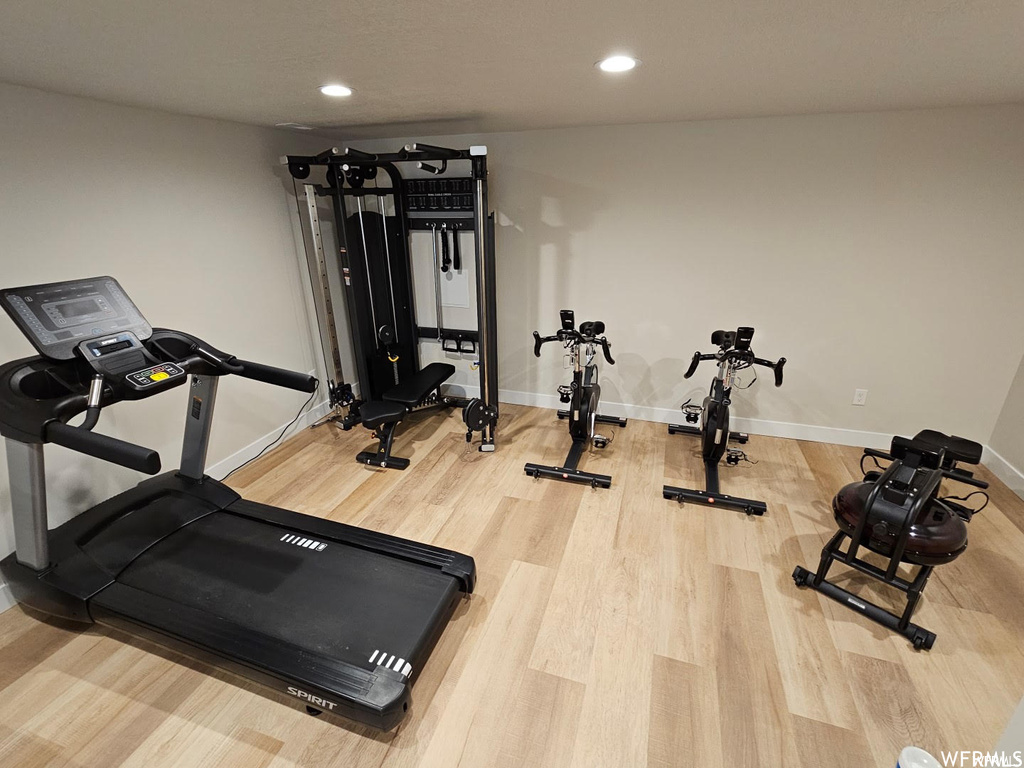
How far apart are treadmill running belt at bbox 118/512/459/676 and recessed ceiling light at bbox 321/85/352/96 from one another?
2.00 m

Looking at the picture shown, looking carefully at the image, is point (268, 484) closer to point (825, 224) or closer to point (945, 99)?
point (825, 224)

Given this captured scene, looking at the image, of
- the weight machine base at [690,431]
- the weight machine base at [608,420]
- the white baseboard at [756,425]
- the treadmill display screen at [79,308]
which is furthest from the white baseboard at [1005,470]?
the treadmill display screen at [79,308]

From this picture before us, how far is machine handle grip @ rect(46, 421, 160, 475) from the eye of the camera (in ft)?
4.39

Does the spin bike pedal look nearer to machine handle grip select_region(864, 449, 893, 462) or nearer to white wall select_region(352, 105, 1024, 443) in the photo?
white wall select_region(352, 105, 1024, 443)

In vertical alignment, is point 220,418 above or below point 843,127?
below

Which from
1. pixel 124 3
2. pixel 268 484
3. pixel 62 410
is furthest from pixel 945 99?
pixel 268 484

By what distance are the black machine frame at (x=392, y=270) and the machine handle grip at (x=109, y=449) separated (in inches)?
65.6

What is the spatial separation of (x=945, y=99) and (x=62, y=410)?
4015 millimetres

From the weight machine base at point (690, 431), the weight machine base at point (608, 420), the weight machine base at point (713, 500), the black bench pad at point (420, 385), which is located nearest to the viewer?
the weight machine base at point (713, 500)

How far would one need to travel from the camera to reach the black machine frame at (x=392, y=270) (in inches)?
118

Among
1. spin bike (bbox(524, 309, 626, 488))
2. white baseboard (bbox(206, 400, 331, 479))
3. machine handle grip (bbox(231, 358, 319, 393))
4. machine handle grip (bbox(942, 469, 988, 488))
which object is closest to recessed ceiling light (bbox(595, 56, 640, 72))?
spin bike (bbox(524, 309, 626, 488))

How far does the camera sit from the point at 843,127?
272 centimetres

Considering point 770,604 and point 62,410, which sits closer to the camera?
point 62,410

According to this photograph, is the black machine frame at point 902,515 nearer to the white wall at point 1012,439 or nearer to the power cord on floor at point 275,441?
the white wall at point 1012,439
